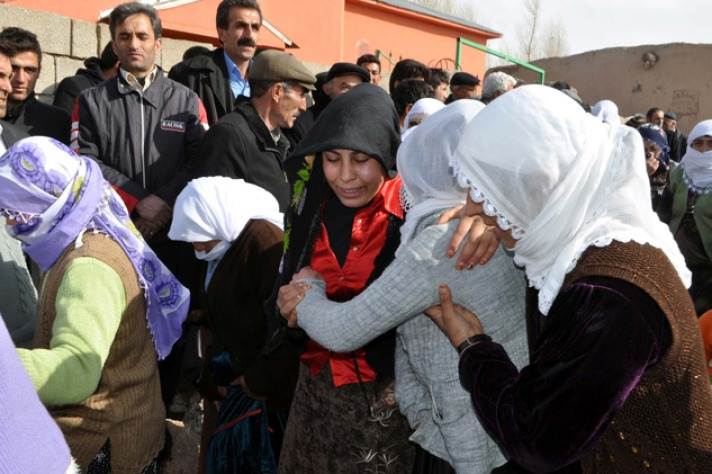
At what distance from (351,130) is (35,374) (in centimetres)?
118

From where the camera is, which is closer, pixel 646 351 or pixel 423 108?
pixel 646 351

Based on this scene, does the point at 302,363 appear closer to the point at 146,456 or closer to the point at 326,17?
the point at 146,456

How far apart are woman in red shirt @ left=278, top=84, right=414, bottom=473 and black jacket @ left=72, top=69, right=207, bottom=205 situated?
182 centimetres

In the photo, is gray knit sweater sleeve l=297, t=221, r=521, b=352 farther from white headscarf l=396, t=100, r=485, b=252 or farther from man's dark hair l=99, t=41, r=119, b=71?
man's dark hair l=99, t=41, r=119, b=71

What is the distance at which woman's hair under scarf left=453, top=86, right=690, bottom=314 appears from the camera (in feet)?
5.08

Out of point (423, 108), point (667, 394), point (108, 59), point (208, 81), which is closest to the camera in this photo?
point (667, 394)

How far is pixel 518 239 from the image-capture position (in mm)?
1691

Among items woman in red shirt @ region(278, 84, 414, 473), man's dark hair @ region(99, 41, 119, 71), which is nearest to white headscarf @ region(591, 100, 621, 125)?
man's dark hair @ region(99, 41, 119, 71)

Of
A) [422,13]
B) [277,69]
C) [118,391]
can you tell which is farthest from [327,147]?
[422,13]

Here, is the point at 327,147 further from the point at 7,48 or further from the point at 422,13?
the point at 422,13

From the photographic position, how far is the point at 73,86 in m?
5.04

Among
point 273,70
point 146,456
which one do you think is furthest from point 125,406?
point 273,70

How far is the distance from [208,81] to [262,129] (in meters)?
1.17

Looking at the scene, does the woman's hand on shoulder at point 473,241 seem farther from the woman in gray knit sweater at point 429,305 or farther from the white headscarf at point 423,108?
the white headscarf at point 423,108
